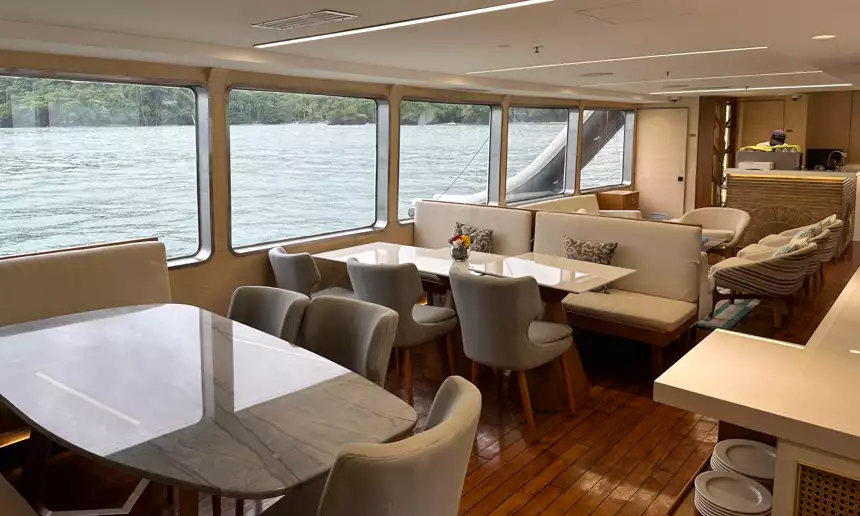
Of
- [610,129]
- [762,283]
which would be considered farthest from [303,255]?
[610,129]

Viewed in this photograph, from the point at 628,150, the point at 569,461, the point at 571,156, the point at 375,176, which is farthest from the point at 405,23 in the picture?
the point at 628,150

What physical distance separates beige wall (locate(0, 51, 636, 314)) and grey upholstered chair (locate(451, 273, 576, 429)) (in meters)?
2.15

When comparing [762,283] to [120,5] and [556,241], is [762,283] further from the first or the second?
[120,5]

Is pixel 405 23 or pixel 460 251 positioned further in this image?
pixel 460 251

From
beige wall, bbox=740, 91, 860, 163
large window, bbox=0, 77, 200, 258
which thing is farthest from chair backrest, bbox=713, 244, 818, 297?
beige wall, bbox=740, 91, 860, 163

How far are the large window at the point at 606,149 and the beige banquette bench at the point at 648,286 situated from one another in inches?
181

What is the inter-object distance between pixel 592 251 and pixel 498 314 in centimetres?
174

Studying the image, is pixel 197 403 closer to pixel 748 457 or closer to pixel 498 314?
pixel 748 457

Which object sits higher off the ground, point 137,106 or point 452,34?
point 452,34

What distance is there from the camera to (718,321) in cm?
596

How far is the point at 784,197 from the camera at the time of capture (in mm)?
8250

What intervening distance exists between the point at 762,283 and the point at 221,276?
4135mm

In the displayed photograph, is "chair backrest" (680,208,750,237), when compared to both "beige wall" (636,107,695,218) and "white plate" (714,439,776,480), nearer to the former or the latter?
"beige wall" (636,107,695,218)

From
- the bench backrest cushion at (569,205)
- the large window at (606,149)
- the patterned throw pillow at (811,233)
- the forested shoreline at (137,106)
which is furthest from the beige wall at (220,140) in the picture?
the large window at (606,149)
